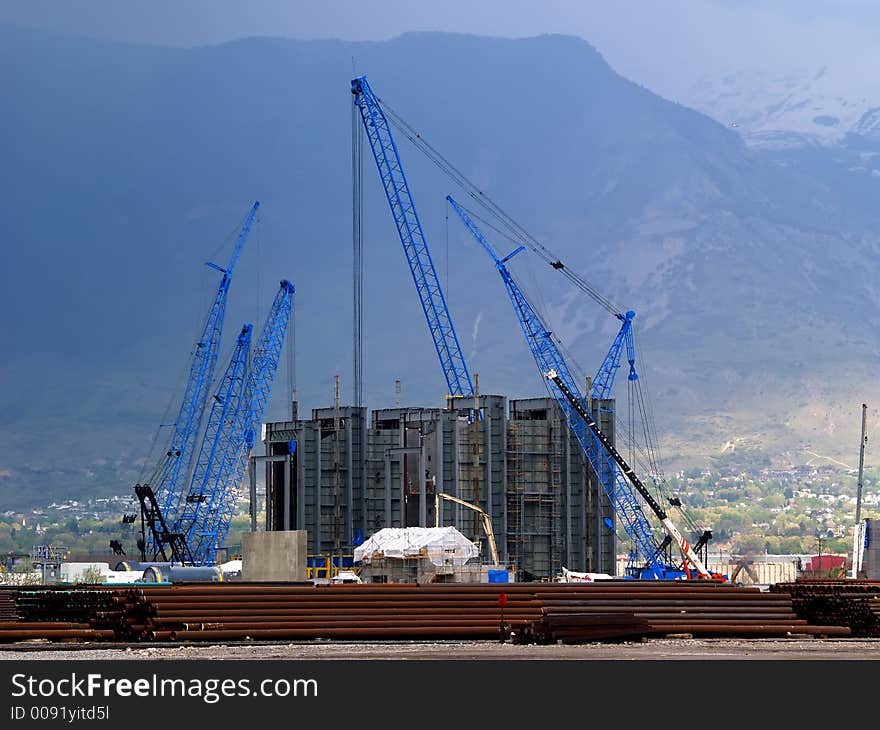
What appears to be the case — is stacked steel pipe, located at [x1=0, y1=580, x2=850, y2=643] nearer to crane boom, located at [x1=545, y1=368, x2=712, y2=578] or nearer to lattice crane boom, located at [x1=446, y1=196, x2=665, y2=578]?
crane boom, located at [x1=545, y1=368, x2=712, y2=578]

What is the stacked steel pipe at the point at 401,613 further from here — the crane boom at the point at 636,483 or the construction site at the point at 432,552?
the crane boom at the point at 636,483

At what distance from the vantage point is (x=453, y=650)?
43906mm

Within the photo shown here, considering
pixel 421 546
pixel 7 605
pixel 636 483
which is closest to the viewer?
pixel 7 605

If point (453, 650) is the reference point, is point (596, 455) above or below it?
above

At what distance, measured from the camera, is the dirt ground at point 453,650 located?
136ft

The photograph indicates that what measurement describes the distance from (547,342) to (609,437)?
18.1 m

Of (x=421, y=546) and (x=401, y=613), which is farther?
(x=421, y=546)

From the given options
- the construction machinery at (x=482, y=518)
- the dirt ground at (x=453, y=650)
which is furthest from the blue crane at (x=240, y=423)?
the dirt ground at (x=453, y=650)

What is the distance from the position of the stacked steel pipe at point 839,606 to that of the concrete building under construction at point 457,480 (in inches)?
2573

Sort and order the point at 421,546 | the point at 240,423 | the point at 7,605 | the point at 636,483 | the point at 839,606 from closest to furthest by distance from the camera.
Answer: the point at 839,606, the point at 7,605, the point at 421,546, the point at 636,483, the point at 240,423

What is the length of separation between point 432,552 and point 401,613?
39294 millimetres

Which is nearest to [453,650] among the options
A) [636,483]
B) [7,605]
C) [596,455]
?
[7,605]

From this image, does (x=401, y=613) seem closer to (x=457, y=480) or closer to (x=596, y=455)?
(x=457, y=480)
